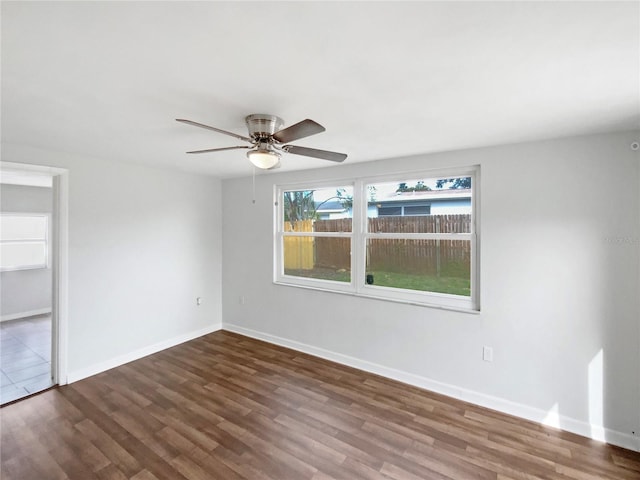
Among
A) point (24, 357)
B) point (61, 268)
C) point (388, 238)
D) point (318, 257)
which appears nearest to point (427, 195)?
point (388, 238)

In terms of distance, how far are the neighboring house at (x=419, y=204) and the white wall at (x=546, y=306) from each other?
264 mm

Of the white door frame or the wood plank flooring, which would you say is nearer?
the wood plank flooring

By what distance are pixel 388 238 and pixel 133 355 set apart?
332 centimetres

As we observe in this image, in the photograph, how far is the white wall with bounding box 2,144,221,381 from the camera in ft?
10.1

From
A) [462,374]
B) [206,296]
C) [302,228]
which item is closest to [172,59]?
[302,228]

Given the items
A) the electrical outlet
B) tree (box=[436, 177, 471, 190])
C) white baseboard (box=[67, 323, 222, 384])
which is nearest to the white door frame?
white baseboard (box=[67, 323, 222, 384])

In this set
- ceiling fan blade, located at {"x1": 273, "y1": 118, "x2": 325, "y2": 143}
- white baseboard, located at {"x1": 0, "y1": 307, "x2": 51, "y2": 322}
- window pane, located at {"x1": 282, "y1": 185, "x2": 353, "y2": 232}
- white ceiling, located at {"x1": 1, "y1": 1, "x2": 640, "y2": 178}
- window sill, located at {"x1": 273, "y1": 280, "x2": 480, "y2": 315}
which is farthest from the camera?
white baseboard, located at {"x1": 0, "y1": 307, "x2": 51, "y2": 322}

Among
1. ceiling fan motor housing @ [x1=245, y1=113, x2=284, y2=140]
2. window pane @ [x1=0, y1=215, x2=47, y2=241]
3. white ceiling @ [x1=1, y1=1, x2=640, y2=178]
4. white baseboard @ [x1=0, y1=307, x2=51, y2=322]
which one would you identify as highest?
white ceiling @ [x1=1, y1=1, x2=640, y2=178]

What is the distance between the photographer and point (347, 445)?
216 centimetres

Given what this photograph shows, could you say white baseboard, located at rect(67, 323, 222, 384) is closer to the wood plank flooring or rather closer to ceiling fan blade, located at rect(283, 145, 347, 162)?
the wood plank flooring

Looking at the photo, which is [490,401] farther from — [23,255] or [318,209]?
[23,255]

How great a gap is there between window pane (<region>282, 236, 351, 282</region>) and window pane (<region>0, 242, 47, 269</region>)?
483 centimetres

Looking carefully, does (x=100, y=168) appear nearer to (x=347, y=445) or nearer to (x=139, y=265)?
(x=139, y=265)

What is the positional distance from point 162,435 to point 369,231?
268cm
